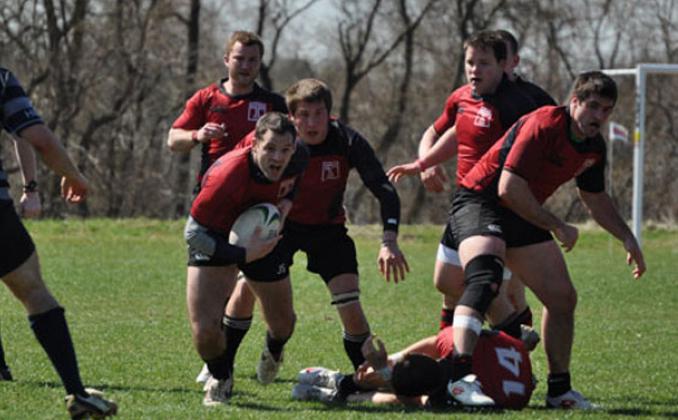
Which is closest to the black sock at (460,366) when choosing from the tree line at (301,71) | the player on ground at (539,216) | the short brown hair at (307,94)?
the player on ground at (539,216)

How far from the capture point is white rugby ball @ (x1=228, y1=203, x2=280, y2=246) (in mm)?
6445

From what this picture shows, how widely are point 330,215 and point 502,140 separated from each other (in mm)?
1207

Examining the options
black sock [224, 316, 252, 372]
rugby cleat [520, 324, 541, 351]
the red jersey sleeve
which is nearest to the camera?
black sock [224, 316, 252, 372]

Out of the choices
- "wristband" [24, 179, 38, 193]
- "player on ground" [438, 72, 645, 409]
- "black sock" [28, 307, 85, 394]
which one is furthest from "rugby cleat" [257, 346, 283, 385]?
"black sock" [28, 307, 85, 394]

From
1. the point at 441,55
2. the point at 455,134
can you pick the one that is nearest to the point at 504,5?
the point at 441,55

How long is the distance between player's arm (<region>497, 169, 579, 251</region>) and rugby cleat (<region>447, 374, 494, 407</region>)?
88 centimetres

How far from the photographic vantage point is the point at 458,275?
732 centimetres

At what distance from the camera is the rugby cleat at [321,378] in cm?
716

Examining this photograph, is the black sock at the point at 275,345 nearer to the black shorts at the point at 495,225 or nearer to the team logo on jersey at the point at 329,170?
the team logo on jersey at the point at 329,170

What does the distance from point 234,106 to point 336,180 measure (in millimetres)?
1090

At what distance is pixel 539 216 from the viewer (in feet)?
21.7

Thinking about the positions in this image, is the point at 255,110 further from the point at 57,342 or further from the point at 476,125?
the point at 57,342

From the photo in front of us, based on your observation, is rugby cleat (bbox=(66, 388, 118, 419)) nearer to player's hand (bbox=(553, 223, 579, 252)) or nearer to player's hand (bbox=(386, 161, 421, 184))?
player's hand (bbox=(553, 223, 579, 252))

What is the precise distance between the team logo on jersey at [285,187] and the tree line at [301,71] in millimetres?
22442
